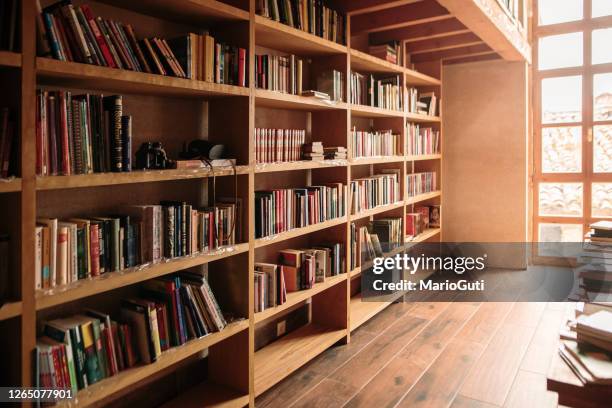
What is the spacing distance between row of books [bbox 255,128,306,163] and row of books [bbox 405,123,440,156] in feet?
5.77

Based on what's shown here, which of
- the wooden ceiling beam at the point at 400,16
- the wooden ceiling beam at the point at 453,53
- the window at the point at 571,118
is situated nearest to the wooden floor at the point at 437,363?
the window at the point at 571,118

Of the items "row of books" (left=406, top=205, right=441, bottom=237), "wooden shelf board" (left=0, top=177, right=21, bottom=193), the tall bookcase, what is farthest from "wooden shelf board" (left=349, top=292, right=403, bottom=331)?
"wooden shelf board" (left=0, top=177, right=21, bottom=193)

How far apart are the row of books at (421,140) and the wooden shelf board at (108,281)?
286 cm

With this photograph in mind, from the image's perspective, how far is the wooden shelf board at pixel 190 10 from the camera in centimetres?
208

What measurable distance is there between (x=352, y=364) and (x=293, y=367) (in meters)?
0.42

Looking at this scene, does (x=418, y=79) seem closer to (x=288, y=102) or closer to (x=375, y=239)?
(x=375, y=239)

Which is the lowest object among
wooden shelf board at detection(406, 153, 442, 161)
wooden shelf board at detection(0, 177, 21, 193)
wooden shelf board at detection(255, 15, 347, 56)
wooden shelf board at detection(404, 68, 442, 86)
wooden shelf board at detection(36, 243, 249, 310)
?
wooden shelf board at detection(36, 243, 249, 310)

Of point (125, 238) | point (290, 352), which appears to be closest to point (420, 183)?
point (290, 352)

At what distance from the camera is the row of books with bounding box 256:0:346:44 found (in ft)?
8.83

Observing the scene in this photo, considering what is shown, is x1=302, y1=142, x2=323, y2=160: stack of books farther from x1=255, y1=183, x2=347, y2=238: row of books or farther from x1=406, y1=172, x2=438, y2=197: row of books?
x1=406, y1=172, x2=438, y2=197: row of books

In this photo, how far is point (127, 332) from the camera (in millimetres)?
1961

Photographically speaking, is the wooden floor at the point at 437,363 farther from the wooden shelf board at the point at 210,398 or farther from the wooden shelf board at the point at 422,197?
the wooden shelf board at the point at 422,197

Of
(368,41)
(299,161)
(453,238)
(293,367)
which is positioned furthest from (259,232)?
(453,238)

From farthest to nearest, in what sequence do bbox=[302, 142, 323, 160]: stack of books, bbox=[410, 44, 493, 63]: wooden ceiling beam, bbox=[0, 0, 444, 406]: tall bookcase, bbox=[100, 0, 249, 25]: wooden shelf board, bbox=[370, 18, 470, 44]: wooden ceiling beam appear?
1. bbox=[410, 44, 493, 63]: wooden ceiling beam
2. bbox=[370, 18, 470, 44]: wooden ceiling beam
3. bbox=[302, 142, 323, 160]: stack of books
4. bbox=[100, 0, 249, 25]: wooden shelf board
5. bbox=[0, 0, 444, 406]: tall bookcase
